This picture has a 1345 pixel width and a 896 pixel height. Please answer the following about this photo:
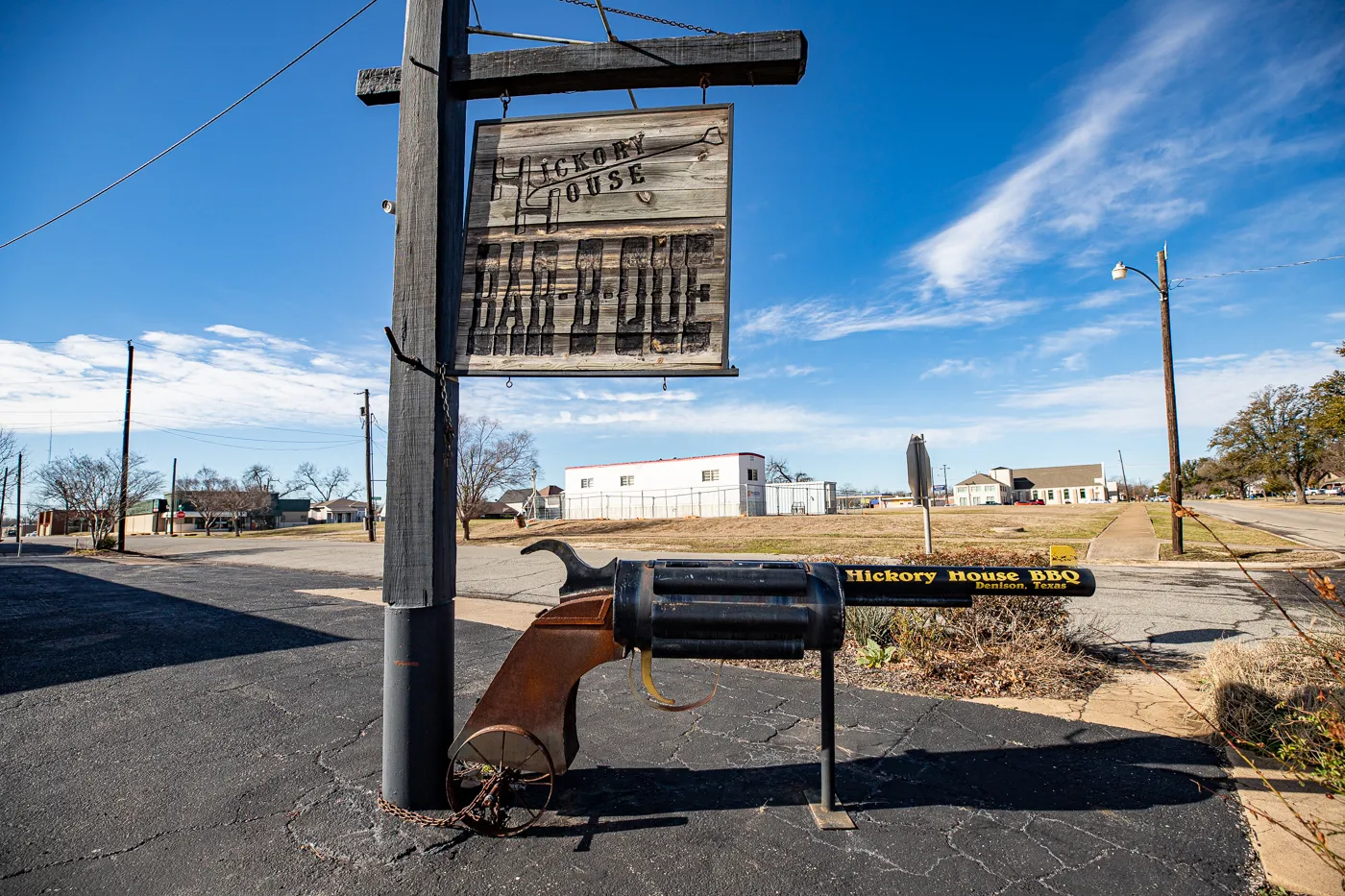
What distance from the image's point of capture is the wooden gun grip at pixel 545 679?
290cm

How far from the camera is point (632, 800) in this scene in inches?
128

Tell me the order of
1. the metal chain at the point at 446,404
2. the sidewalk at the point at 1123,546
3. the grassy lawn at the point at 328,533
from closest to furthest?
the metal chain at the point at 446,404
the sidewalk at the point at 1123,546
the grassy lawn at the point at 328,533

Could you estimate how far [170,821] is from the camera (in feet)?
9.98

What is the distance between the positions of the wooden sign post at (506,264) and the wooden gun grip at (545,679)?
0.39m

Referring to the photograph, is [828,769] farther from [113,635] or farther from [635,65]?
[113,635]

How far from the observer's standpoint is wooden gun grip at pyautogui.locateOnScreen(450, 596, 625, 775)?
290cm

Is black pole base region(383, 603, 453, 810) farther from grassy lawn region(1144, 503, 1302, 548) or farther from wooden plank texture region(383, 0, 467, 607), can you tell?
grassy lawn region(1144, 503, 1302, 548)

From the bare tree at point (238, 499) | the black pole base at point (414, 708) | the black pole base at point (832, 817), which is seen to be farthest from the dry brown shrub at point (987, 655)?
the bare tree at point (238, 499)

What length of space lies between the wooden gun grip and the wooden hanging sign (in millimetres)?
1258

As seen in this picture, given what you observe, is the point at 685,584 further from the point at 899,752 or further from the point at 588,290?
the point at 899,752

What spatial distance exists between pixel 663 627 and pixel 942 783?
2127 millimetres

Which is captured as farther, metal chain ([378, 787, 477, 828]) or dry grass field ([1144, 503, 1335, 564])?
dry grass field ([1144, 503, 1335, 564])

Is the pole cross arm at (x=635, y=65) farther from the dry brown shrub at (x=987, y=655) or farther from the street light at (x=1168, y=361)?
the street light at (x=1168, y=361)

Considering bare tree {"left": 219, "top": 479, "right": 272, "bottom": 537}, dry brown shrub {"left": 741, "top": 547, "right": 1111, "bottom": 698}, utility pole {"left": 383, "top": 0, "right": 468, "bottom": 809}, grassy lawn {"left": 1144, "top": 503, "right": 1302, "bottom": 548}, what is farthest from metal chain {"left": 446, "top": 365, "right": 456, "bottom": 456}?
bare tree {"left": 219, "top": 479, "right": 272, "bottom": 537}
